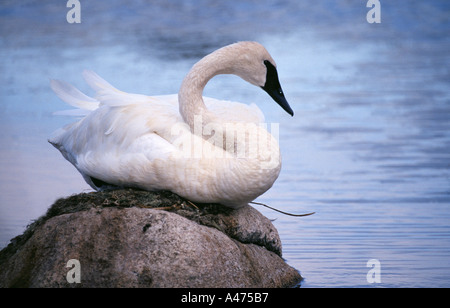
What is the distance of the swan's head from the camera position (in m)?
4.75

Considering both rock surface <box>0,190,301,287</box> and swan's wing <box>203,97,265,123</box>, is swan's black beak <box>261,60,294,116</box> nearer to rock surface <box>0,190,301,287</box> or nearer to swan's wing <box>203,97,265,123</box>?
swan's wing <box>203,97,265,123</box>

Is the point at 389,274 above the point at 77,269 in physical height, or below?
below

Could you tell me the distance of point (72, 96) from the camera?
5664mm

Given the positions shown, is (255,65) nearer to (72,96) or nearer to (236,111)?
(236,111)

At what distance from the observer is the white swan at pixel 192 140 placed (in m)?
4.42

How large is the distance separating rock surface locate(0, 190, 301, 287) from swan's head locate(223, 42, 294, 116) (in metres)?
1.09

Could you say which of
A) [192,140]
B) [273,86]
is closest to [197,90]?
[192,140]

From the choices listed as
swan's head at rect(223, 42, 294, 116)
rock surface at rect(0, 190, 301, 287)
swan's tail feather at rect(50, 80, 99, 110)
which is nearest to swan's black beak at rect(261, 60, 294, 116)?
swan's head at rect(223, 42, 294, 116)

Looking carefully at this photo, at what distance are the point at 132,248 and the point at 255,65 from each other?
1.72 metres
